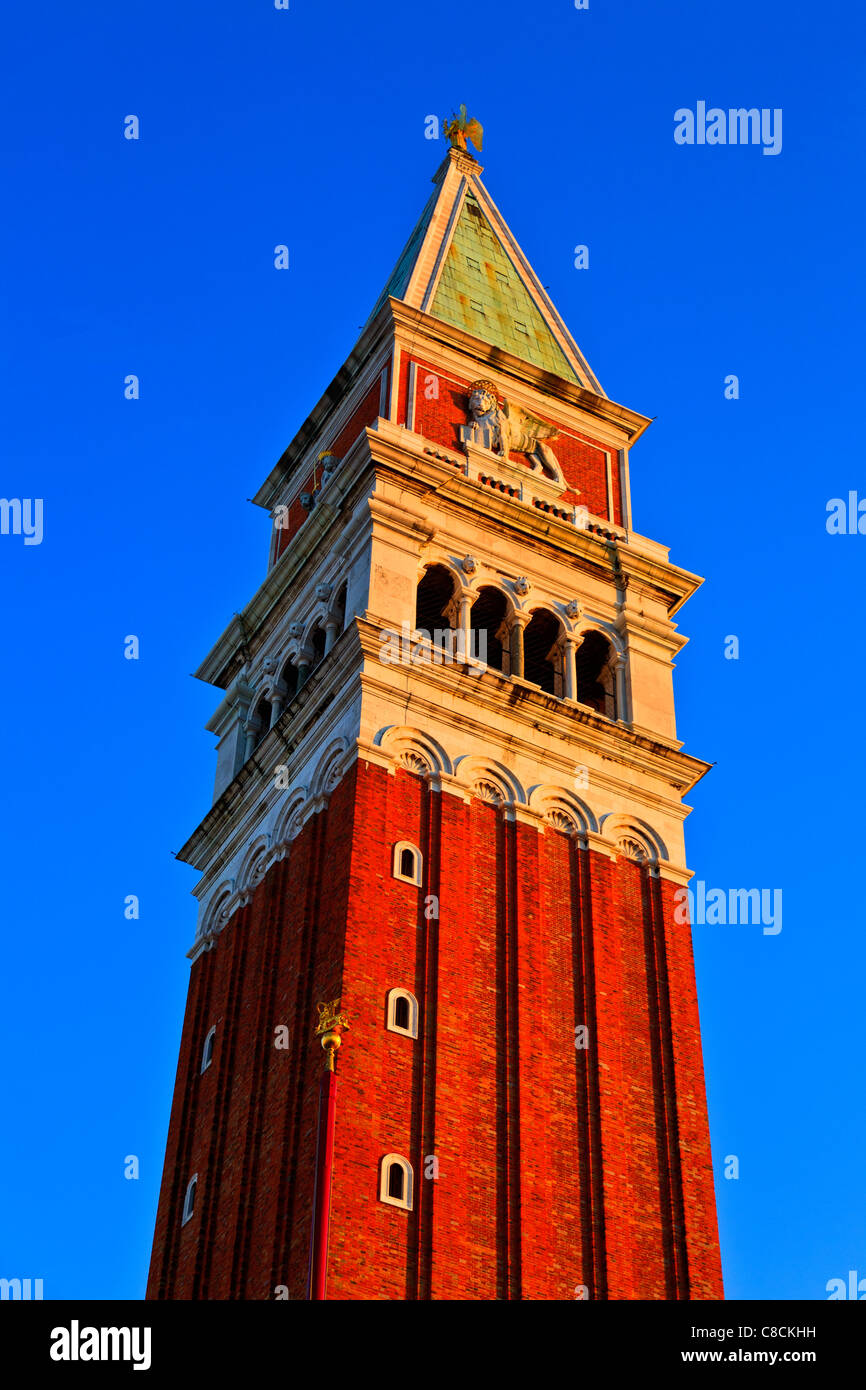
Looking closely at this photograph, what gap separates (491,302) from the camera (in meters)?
64.9

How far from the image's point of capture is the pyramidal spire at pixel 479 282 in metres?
63.2

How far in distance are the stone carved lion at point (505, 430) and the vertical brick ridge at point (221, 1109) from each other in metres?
14.8

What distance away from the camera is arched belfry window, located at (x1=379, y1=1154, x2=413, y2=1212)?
132 ft

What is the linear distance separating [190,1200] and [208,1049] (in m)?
4.32

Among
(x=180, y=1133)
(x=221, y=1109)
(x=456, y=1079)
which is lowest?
(x=456, y=1079)

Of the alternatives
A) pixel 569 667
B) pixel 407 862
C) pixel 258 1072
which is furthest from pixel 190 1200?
pixel 569 667

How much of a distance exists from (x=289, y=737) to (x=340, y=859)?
630cm

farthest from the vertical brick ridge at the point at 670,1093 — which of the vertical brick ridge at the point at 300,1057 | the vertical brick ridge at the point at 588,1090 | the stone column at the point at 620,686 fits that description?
the vertical brick ridge at the point at 300,1057

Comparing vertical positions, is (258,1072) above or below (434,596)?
below

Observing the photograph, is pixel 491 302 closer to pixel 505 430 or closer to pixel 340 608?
pixel 505 430

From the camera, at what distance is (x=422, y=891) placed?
46000 mm

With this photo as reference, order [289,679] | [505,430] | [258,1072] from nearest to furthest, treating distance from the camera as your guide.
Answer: [258,1072]
[289,679]
[505,430]

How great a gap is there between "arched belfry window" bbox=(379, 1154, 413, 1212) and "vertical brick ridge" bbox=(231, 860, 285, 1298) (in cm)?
413
